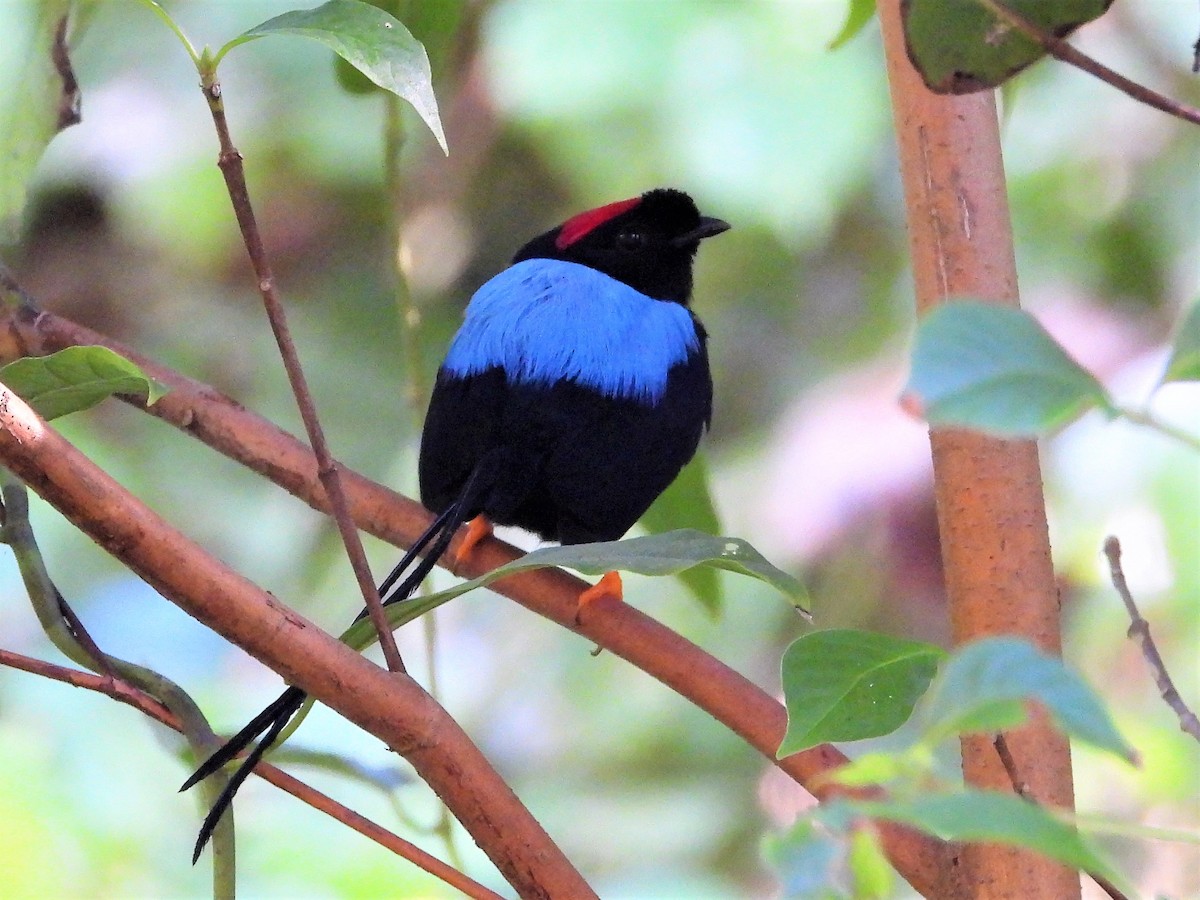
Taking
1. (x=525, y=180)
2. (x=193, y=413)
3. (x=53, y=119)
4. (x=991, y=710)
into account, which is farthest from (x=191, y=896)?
(x=991, y=710)

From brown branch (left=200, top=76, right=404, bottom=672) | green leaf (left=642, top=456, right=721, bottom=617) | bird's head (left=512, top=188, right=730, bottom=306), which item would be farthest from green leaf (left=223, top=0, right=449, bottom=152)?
bird's head (left=512, top=188, right=730, bottom=306)

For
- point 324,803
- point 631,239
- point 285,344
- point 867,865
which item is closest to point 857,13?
point 631,239

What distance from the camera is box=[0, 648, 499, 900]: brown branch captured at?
70 cm

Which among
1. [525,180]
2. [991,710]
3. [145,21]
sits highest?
[145,21]

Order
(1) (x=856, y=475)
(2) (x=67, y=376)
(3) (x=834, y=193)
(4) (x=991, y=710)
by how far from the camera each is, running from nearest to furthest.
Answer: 1. (4) (x=991, y=710)
2. (2) (x=67, y=376)
3. (3) (x=834, y=193)
4. (1) (x=856, y=475)

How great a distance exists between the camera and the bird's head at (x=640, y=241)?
134cm

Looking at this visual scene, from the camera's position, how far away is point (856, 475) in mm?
2055

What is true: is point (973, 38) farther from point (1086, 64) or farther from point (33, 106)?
point (33, 106)

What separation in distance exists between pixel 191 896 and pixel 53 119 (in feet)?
3.22

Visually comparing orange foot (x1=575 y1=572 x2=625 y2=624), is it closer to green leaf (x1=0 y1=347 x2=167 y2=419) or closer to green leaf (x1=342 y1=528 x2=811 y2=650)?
green leaf (x1=342 y1=528 x2=811 y2=650)

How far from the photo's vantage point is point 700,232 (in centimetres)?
139

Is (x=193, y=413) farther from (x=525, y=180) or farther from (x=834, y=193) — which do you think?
(x=525, y=180)

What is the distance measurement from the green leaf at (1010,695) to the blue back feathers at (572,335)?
0.70m

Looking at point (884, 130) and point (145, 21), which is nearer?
point (884, 130)
